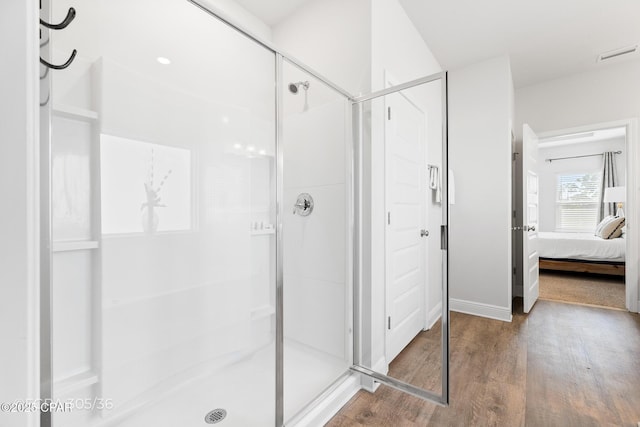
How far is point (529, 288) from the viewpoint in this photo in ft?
10.7

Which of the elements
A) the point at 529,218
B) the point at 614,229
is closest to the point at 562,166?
the point at 614,229

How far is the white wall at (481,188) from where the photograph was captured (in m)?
3.06

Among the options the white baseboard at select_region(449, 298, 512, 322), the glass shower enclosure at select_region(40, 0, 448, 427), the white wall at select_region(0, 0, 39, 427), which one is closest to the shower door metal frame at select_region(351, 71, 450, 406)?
the glass shower enclosure at select_region(40, 0, 448, 427)

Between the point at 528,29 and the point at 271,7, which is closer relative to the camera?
the point at 271,7

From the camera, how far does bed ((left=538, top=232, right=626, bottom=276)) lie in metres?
4.66

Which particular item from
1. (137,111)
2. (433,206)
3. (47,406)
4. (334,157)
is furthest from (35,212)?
(433,206)

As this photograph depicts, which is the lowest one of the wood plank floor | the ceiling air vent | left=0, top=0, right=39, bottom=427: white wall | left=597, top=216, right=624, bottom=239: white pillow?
the wood plank floor

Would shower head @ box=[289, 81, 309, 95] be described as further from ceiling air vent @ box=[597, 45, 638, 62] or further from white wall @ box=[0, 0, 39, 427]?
ceiling air vent @ box=[597, 45, 638, 62]

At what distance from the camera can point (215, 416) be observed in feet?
4.72

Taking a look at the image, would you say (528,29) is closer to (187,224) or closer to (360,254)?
(360,254)

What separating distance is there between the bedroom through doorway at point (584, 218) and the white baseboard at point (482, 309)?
4.12 feet

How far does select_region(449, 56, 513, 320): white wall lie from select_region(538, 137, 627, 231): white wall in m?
4.72

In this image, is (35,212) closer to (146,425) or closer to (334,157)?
(146,425)

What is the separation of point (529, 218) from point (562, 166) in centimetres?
460
